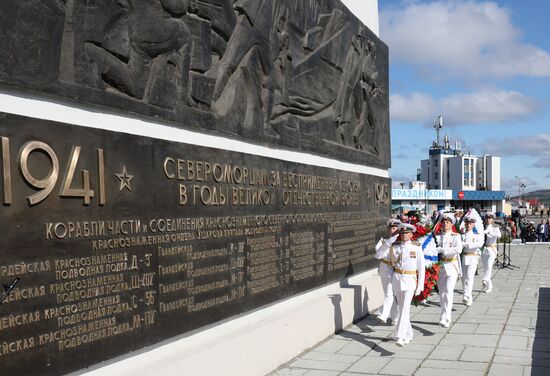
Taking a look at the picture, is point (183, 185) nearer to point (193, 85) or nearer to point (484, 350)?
point (193, 85)

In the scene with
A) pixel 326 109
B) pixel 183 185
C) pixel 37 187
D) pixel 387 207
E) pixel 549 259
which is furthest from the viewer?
pixel 549 259

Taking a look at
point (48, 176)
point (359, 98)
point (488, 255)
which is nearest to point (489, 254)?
point (488, 255)

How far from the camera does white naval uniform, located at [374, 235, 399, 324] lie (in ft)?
29.7

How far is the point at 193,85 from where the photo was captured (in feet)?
19.6

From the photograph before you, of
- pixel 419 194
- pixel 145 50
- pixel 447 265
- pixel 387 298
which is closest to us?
pixel 145 50

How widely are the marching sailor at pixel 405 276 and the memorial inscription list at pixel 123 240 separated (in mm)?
1533

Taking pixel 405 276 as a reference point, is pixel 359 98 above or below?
above

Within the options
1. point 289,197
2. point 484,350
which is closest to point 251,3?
point 289,197

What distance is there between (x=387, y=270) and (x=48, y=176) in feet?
21.6

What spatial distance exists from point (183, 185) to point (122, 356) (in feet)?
5.56

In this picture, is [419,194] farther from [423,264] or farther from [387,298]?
[423,264]

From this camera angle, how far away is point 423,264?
332 inches

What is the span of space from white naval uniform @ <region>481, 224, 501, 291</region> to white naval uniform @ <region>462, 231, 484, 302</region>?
1725mm

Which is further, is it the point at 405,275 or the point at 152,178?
the point at 405,275
